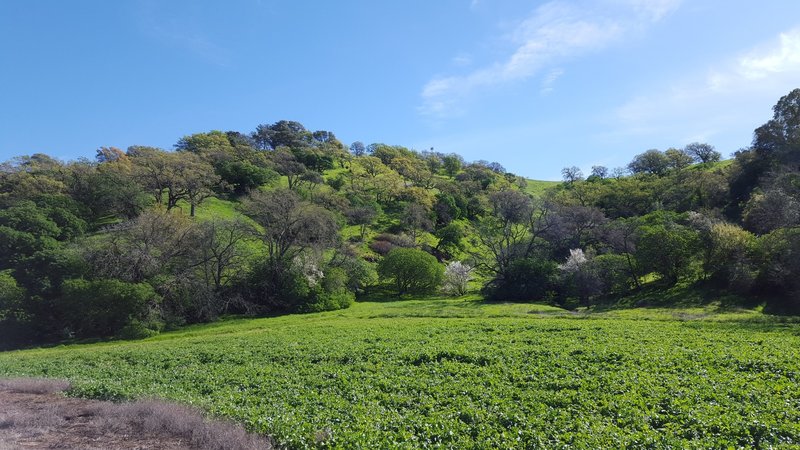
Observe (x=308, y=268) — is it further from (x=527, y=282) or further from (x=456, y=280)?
(x=527, y=282)

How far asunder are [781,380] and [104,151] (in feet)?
378

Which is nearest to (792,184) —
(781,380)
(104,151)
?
(781,380)

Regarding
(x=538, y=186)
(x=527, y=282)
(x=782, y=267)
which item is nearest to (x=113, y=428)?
(x=527, y=282)

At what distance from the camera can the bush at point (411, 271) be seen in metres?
58.2

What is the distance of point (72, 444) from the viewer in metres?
11.4

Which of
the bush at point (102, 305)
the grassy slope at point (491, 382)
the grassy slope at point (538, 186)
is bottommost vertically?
the grassy slope at point (491, 382)

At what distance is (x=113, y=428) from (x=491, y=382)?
1207cm

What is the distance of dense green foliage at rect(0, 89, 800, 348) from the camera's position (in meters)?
38.7

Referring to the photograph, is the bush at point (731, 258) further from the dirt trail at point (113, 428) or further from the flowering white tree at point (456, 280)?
the dirt trail at point (113, 428)

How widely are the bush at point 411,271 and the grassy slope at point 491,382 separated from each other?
29.4m

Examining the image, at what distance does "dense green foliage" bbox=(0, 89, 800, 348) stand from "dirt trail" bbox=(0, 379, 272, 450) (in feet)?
83.7

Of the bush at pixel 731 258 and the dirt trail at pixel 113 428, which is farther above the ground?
the bush at pixel 731 258

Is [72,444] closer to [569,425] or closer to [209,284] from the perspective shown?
[569,425]

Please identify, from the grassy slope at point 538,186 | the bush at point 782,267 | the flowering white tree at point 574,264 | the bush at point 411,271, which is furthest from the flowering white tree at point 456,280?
the grassy slope at point 538,186
